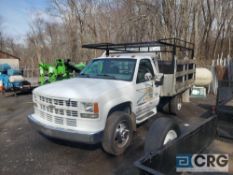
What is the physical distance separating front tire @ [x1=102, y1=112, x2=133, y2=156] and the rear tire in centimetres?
91

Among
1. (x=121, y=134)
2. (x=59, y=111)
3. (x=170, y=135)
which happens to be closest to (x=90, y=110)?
(x=59, y=111)

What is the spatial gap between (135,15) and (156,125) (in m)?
15.8

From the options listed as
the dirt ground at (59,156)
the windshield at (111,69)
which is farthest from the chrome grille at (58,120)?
the windshield at (111,69)

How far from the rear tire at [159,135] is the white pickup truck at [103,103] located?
0.23 metres

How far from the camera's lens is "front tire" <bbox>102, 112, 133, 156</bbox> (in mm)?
3949

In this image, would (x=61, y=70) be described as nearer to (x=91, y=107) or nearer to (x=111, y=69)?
(x=111, y=69)

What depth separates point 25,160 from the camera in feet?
13.7

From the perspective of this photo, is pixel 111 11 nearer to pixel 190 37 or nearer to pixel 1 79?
pixel 190 37

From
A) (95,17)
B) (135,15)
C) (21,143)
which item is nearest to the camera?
(21,143)

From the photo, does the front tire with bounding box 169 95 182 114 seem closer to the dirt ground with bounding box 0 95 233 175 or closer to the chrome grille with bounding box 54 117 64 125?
the dirt ground with bounding box 0 95 233 175

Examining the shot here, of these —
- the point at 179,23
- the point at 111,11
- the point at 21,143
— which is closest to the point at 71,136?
the point at 21,143

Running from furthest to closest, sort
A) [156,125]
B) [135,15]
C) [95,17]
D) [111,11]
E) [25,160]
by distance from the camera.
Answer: [95,17] < [111,11] < [135,15] < [25,160] < [156,125]

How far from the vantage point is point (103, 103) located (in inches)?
151

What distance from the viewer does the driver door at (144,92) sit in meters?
5.01
